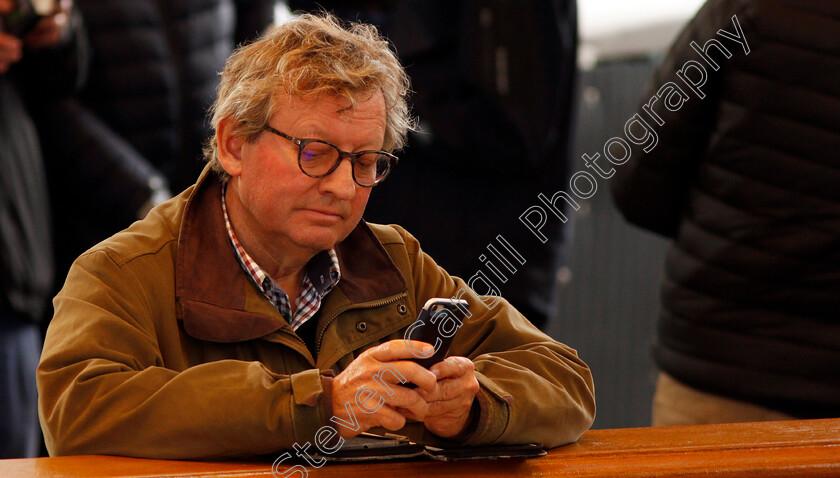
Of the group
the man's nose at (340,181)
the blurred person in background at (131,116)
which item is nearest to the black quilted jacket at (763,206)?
the man's nose at (340,181)

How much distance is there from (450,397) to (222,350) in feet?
1.28

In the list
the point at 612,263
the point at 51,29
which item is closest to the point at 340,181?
the point at 51,29

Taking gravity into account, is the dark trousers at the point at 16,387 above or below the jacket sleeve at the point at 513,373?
below

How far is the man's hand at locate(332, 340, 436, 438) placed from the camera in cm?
134

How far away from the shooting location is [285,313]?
5.51ft

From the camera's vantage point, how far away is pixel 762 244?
7.29 feet

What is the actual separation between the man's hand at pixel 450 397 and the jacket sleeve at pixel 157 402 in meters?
0.16

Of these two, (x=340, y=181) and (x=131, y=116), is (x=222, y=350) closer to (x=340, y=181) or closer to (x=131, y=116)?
(x=340, y=181)

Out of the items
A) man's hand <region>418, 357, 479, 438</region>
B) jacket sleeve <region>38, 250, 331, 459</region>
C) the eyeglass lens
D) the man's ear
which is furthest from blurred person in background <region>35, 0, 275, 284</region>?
man's hand <region>418, 357, 479, 438</region>

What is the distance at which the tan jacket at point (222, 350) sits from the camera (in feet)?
4.35

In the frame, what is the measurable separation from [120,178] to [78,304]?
137cm

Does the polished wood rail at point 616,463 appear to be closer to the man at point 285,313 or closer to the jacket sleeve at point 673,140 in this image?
the man at point 285,313

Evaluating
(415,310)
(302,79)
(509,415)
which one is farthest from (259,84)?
(509,415)

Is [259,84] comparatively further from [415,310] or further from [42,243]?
[42,243]
